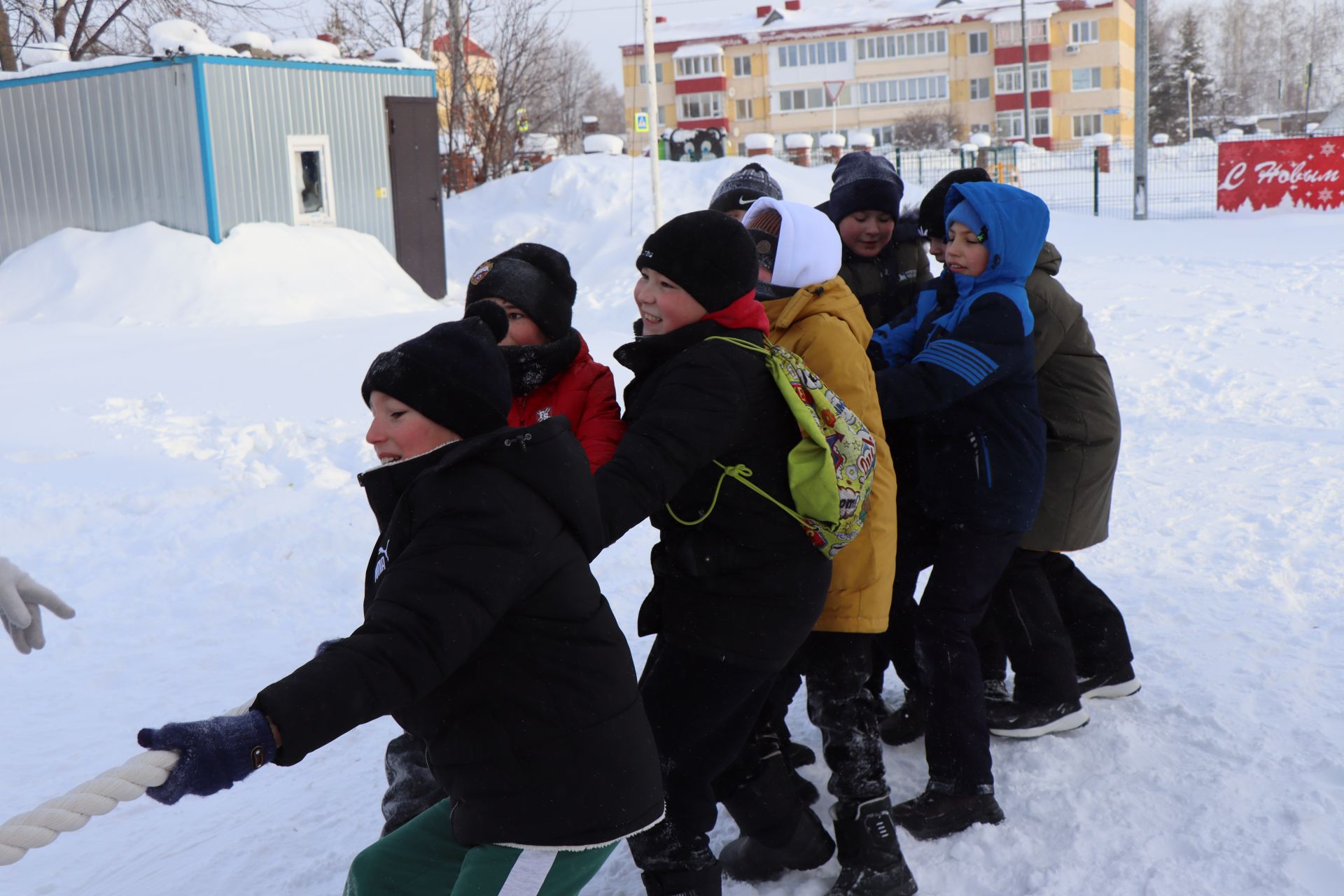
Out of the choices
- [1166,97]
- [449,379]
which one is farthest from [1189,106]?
[449,379]

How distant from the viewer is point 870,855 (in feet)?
8.89

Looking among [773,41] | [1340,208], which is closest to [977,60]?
[773,41]

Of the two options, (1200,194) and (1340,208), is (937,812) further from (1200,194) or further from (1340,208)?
(1200,194)

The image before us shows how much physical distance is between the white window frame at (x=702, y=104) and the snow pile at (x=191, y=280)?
4955 cm

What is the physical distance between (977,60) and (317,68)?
50.7 m

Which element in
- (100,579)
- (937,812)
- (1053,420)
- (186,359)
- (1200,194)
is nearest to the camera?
(937,812)

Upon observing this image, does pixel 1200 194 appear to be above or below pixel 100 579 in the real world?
above

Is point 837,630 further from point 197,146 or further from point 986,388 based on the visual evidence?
point 197,146

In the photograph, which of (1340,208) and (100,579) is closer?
(100,579)

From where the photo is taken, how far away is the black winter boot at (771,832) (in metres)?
2.70

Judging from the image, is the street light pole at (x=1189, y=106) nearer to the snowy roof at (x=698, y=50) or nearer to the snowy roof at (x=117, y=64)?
the snowy roof at (x=698, y=50)

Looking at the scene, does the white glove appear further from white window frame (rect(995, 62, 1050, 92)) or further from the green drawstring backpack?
white window frame (rect(995, 62, 1050, 92))

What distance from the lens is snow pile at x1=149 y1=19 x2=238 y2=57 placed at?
12438 millimetres

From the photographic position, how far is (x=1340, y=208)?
19.3 meters
